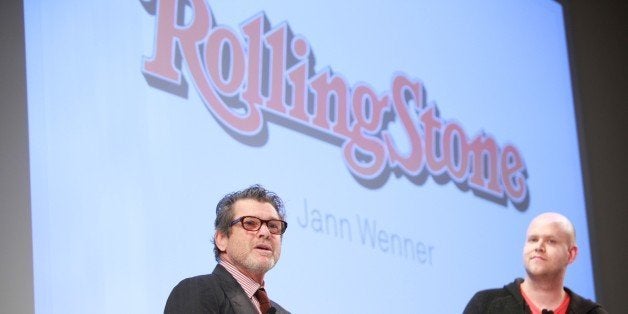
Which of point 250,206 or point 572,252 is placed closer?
point 250,206

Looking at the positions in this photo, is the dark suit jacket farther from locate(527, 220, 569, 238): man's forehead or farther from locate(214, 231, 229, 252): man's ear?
locate(527, 220, 569, 238): man's forehead

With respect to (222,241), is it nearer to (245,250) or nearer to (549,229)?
(245,250)

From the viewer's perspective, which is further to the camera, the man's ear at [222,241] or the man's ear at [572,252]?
the man's ear at [572,252]

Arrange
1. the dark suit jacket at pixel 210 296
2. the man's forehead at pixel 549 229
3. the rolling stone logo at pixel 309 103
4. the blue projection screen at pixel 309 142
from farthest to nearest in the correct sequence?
the rolling stone logo at pixel 309 103
the man's forehead at pixel 549 229
the blue projection screen at pixel 309 142
the dark suit jacket at pixel 210 296

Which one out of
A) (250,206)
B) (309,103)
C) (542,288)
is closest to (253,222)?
(250,206)

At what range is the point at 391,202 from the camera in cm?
404

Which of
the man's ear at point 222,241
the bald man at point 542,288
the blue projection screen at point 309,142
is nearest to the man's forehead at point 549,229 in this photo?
the bald man at point 542,288

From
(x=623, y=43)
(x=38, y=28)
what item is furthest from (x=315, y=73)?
(x=623, y=43)

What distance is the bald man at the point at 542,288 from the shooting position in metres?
3.08

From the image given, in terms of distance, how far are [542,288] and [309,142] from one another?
1.09 metres

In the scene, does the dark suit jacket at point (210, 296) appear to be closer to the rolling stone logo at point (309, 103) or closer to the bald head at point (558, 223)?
the rolling stone logo at point (309, 103)

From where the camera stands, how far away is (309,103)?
384cm

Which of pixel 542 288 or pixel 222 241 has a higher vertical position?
pixel 222 241

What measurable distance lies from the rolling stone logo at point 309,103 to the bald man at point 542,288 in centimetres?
95
